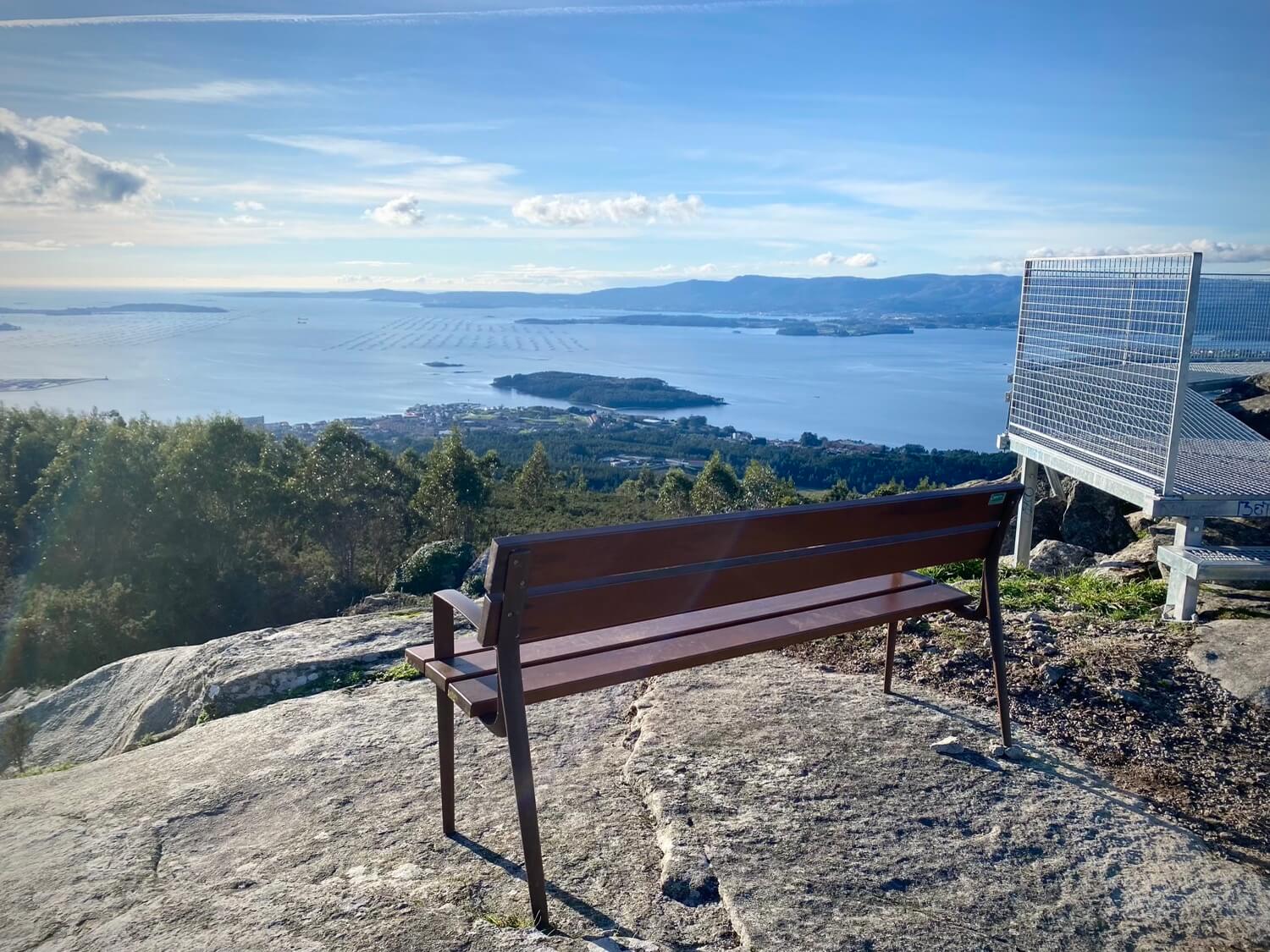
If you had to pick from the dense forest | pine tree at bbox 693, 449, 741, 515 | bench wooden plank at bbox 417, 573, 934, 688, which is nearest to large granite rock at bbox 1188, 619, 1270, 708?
bench wooden plank at bbox 417, 573, 934, 688

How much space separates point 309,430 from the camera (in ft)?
125

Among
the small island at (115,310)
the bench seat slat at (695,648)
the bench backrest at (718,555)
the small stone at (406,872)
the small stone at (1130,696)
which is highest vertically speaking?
the small island at (115,310)

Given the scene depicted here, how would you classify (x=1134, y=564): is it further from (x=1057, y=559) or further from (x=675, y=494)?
(x=675, y=494)

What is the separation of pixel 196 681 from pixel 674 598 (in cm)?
406

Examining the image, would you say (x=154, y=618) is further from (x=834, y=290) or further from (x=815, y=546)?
(x=834, y=290)

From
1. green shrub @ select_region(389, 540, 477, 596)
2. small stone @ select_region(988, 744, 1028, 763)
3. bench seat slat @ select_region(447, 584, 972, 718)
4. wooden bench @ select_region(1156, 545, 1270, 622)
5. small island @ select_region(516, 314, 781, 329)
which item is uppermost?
small island @ select_region(516, 314, 781, 329)

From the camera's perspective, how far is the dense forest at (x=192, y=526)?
16719 millimetres

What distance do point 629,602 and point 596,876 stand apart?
34.9 inches

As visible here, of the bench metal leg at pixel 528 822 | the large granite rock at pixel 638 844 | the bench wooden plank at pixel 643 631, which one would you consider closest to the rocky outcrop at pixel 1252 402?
the bench wooden plank at pixel 643 631

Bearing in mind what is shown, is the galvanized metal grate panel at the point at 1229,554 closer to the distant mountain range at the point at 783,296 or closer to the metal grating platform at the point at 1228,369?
the metal grating platform at the point at 1228,369

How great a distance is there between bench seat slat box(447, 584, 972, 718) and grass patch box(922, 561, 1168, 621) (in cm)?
189

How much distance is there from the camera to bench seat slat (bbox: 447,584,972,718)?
8.72ft

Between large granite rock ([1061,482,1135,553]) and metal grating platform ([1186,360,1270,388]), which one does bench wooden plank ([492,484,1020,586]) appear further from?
large granite rock ([1061,482,1135,553])

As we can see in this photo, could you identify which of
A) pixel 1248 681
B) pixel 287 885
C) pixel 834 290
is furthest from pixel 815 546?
pixel 834 290
